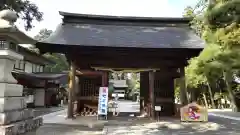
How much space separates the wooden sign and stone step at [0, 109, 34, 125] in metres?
7.72

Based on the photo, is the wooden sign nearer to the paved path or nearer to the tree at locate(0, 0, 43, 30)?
the paved path

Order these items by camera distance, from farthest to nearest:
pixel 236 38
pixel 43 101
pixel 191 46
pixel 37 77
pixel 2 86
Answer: pixel 43 101 < pixel 37 77 < pixel 236 38 < pixel 191 46 < pixel 2 86

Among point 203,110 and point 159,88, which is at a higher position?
point 159,88

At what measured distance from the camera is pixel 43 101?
85.3 feet

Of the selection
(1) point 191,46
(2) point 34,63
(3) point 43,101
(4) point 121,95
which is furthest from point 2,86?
(4) point 121,95

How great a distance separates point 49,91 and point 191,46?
19.0 metres

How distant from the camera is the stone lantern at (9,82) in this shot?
16.5 ft

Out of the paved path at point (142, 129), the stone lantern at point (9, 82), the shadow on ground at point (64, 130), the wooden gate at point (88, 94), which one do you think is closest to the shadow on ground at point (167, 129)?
the paved path at point (142, 129)

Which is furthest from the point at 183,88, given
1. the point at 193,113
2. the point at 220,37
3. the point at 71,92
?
the point at 71,92

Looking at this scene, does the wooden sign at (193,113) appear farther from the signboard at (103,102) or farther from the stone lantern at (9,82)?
the stone lantern at (9,82)

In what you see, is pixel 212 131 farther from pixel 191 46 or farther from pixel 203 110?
pixel 191 46

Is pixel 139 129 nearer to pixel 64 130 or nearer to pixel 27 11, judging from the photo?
pixel 64 130

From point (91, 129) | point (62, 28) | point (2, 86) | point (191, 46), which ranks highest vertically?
point (62, 28)

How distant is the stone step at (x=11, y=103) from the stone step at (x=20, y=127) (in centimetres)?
35
